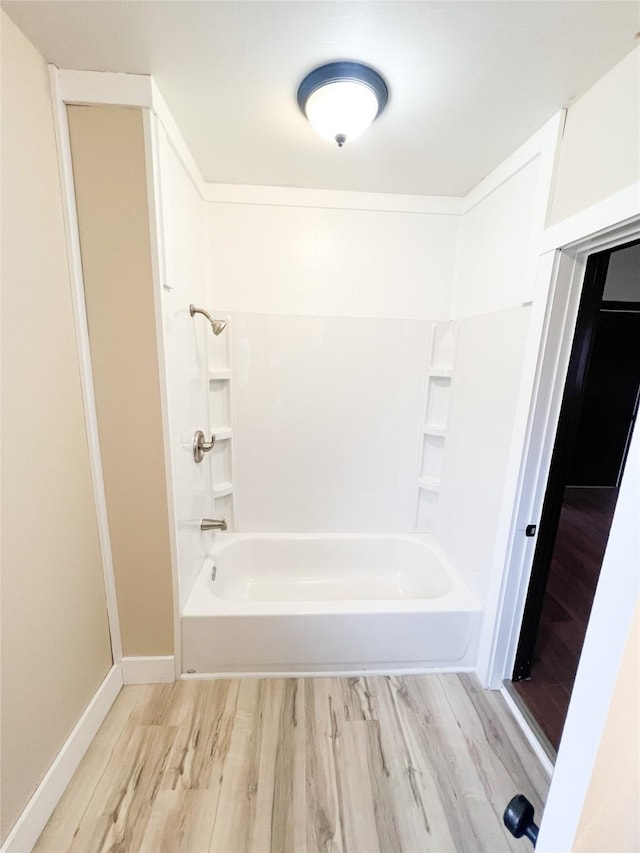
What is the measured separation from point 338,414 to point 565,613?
1.81m

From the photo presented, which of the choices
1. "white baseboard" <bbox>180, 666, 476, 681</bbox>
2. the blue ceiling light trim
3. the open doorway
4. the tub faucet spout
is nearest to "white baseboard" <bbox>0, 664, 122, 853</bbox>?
"white baseboard" <bbox>180, 666, 476, 681</bbox>

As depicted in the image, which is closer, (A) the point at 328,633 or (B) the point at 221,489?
(A) the point at 328,633

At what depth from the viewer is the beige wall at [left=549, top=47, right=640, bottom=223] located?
982mm

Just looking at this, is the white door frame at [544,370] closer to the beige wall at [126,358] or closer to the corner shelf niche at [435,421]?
the corner shelf niche at [435,421]

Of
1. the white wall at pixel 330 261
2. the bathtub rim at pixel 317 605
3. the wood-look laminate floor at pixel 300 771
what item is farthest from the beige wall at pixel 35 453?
the white wall at pixel 330 261

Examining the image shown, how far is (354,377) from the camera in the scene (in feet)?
7.14

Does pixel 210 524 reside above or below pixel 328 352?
below

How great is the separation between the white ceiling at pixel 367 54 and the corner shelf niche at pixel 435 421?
91cm

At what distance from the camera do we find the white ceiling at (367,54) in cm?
88

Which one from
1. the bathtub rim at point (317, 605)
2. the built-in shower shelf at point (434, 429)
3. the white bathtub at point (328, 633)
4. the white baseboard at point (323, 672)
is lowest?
the white baseboard at point (323, 672)

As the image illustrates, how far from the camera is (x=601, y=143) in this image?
1085 mm

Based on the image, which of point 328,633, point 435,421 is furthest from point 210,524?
point 435,421

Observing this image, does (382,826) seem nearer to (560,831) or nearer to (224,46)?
(560,831)

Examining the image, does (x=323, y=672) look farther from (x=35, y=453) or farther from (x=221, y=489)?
(x=35, y=453)
